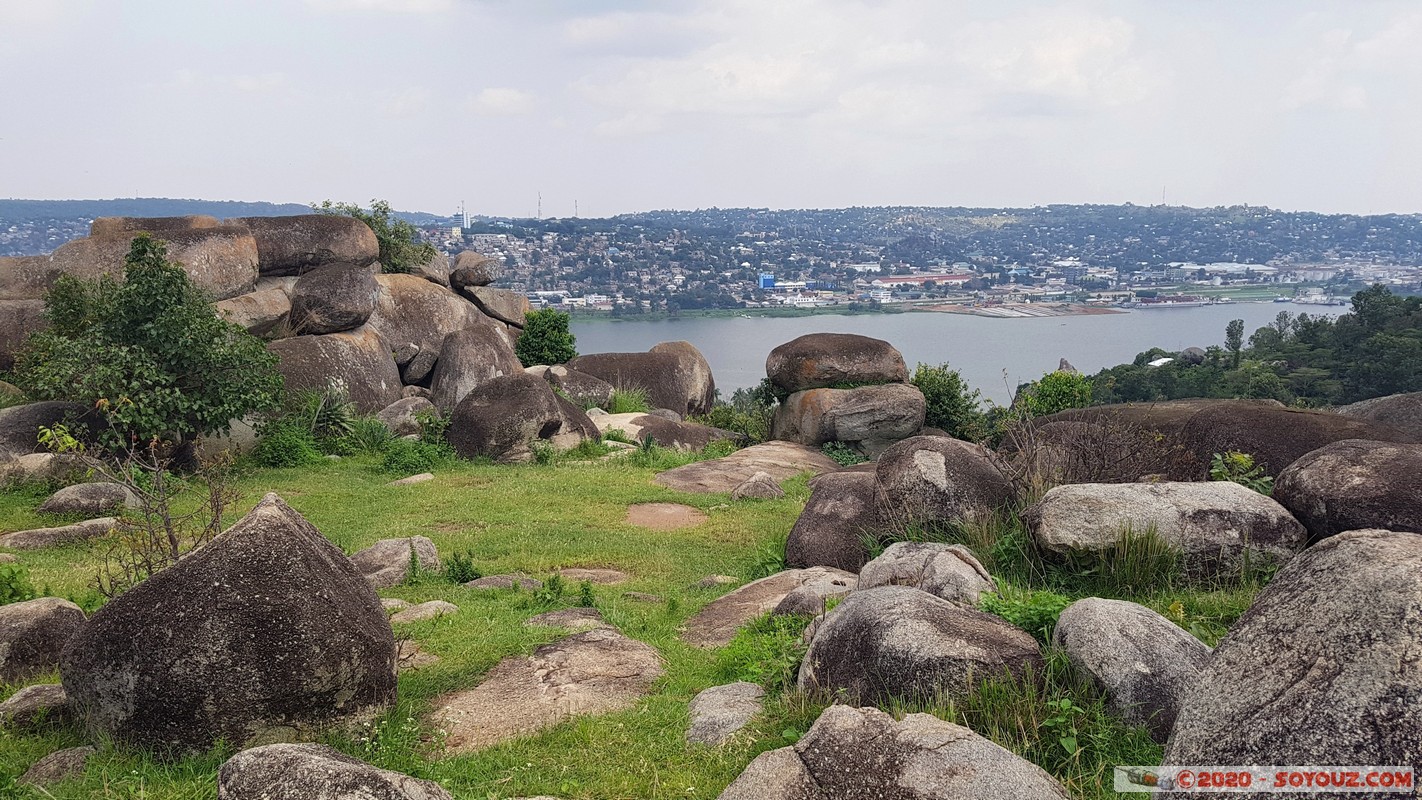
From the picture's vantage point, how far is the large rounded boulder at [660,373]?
27.4 meters

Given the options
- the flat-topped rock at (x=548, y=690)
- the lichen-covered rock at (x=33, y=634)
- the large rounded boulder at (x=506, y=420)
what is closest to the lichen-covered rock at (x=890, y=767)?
the flat-topped rock at (x=548, y=690)

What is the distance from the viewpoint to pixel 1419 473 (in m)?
8.54

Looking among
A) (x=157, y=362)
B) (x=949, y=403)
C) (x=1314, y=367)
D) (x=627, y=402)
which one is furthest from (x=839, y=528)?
(x=1314, y=367)

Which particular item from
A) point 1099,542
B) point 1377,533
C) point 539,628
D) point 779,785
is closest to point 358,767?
point 779,785

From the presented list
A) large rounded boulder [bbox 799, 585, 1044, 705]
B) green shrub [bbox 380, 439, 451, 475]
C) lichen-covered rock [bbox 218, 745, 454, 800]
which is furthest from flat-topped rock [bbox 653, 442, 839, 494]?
lichen-covered rock [bbox 218, 745, 454, 800]

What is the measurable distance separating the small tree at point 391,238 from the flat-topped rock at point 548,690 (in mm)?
22838

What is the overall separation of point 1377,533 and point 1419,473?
567cm

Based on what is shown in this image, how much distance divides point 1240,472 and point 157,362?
16.0 m

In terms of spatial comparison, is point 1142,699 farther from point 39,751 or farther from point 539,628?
point 39,751

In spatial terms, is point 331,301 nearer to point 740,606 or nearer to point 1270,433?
point 740,606

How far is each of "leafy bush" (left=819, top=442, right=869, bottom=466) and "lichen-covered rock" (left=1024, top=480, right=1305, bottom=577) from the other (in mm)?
12958

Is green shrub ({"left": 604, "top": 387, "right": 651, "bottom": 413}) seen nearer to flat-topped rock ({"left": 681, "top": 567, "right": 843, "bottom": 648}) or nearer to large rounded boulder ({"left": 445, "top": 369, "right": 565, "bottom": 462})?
large rounded boulder ({"left": 445, "top": 369, "right": 565, "bottom": 462})

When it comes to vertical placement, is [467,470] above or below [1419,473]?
below

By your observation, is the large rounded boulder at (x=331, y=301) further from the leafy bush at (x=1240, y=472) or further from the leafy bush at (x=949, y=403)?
the leafy bush at (x=1240, y=472)
